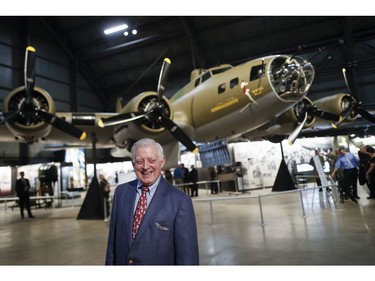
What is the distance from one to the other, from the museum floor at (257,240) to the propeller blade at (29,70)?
376 centimetres

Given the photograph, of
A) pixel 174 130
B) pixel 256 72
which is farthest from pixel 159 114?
pixel 256 72

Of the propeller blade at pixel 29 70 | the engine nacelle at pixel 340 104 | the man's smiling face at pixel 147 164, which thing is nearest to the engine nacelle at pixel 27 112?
the propeller blade at pixel 29 70

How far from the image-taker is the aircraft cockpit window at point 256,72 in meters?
7.85

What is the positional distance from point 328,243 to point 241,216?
11.4 ft

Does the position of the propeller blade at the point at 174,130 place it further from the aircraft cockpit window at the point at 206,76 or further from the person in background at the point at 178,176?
the person in background at the point at 178,176

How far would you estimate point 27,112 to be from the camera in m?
7.52

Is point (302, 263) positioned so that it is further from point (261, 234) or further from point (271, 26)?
point (271, 26)

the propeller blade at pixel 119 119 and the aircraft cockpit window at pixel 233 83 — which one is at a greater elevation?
the aircraft cockpit window at pixel 233 83

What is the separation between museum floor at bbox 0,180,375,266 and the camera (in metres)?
3.94

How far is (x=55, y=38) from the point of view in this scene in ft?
72.7

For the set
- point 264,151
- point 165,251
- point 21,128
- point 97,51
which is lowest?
point 165,251

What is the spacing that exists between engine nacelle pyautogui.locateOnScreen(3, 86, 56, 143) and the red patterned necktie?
22.6ft

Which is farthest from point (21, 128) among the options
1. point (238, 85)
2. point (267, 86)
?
point (267, 86)

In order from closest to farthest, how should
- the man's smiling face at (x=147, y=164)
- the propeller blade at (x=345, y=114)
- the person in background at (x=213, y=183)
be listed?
the man's smiling face at (x=147, y=164) → the propeller blade at (x=345, y=114) → the person in background at (x=213, y=183)
